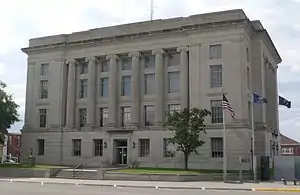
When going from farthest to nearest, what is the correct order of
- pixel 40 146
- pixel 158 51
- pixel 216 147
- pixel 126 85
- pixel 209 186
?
pixel 40 146
pixel 126 85
pixel 158 51
pixel 216 147
pixel 209 186

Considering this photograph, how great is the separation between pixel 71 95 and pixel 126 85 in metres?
8.15

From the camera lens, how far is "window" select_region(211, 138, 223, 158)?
50.8 meters

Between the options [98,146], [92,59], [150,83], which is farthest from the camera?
[92,59]

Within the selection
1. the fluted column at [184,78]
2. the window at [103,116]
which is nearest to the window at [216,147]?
the fluted column at [184,78]

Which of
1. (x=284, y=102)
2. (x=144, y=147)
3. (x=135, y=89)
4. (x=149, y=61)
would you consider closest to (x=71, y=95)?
(x=135, y=89)

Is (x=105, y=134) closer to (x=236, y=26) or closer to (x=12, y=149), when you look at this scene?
(x=236, y=26)

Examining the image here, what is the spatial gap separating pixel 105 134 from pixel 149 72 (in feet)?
32.1

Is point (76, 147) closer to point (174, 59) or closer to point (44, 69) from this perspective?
point (44, 69)

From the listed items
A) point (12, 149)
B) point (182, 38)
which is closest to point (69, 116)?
point (182, 38)

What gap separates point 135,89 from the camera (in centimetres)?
5688

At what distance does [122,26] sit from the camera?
5922 centimetres

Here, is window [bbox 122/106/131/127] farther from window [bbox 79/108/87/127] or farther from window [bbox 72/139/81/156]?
window [bbox 72/139/81/156]

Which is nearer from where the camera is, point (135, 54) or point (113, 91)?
point (135, 54)

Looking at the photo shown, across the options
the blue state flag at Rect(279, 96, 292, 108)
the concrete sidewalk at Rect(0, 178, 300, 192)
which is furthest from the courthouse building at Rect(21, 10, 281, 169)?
the concrete sidewalk at Rect(0, 178, 300, 192)
